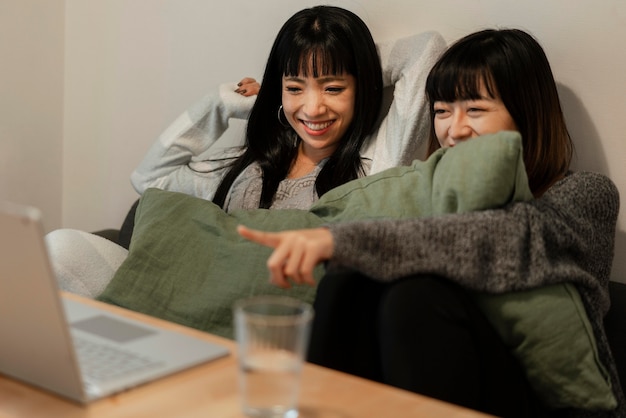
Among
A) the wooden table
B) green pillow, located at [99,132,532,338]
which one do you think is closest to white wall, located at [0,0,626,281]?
green pillow, located at [99,132,532,338]

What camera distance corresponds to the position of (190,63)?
7.78 ft

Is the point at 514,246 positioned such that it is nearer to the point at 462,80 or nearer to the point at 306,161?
the point at 462,80

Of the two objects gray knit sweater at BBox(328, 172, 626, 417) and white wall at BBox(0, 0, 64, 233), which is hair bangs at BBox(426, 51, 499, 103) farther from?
white wall at BBox(0, 0, 64, 233)

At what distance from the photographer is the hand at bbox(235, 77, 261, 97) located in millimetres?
2127

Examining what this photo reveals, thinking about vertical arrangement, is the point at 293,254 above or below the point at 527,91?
below

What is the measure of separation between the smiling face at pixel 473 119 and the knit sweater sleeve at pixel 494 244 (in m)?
0.20

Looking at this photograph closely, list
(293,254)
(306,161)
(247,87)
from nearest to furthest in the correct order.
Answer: (293,254), (306,161), (247,87)

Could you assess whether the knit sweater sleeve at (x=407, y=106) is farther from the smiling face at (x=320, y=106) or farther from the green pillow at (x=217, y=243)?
the green pillow at (x=217, y=243)

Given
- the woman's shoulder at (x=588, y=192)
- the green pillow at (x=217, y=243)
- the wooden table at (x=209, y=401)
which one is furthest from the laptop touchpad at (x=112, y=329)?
the woman's shoulder at (x=588, y=192)

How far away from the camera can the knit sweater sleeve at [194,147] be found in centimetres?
212

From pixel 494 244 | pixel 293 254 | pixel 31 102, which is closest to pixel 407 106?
pixel 494 244

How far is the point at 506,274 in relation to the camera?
1.32 meters

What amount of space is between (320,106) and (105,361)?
102 cm

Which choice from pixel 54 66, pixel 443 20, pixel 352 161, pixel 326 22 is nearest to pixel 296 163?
pixel 352 161
